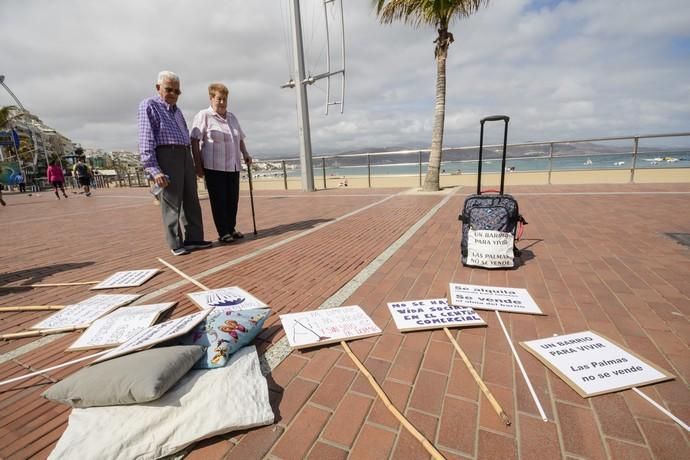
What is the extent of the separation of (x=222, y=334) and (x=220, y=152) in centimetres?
327

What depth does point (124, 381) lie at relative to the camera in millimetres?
1359

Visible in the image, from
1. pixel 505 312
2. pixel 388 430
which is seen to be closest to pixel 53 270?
pixel 388 430

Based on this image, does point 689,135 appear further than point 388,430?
Yes

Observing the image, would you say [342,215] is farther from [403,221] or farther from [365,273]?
[365,273]

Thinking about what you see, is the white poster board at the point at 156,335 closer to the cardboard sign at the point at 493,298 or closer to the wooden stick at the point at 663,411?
the cardboard sign at the point at 493,298

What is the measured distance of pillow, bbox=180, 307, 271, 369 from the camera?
1653 mm

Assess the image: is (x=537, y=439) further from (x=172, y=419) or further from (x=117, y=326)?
(x=117, y=326)

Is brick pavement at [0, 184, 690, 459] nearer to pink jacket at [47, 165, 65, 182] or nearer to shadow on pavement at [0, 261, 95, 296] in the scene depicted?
shadow on pavement at [0, 261, 95, 296]

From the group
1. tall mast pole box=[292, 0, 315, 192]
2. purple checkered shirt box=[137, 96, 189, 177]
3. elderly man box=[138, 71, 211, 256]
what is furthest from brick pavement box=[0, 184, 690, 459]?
tall mast pole box=[292, 0, 315, 192]

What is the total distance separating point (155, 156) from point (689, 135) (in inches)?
516

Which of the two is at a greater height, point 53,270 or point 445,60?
point 445,60

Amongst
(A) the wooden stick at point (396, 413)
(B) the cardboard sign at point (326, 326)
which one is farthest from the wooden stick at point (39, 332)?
(A) the wooden stick at point (396, 413)

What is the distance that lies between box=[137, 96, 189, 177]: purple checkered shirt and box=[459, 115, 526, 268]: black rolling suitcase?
11.7 ft

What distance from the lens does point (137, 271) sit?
3.50 meters
